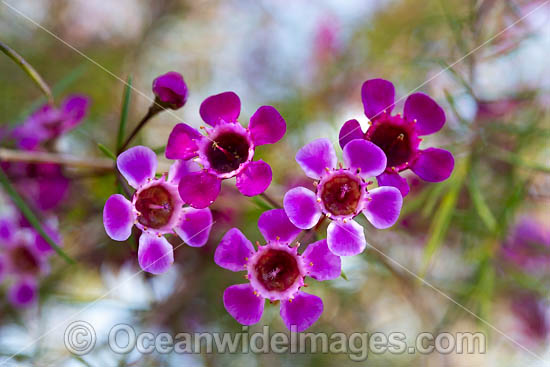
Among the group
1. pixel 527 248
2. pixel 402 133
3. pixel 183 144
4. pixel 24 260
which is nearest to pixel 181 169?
pixel 183 144

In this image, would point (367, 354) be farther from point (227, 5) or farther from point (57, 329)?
point (227, 5)

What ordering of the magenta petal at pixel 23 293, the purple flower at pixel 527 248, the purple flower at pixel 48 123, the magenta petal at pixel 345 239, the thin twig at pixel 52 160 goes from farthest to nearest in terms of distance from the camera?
the purple flower at pixel 527 248, the magenta petal at pixel 23 293, the purple flower at pixel 48 123, the thin twig at pixel 52 160, the magenta petal at pixel 345 239

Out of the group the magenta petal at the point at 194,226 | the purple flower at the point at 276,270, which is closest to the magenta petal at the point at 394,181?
the purple flower at the point at 276,270

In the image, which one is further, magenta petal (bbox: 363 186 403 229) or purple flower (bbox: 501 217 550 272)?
purple flower (bbox: 501 217 550 272)

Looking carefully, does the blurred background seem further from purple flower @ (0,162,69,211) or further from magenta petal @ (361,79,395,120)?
magenta petal @ (361,79,395,120)

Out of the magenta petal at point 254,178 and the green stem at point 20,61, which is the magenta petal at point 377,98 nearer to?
the magenta petal at point 254,178

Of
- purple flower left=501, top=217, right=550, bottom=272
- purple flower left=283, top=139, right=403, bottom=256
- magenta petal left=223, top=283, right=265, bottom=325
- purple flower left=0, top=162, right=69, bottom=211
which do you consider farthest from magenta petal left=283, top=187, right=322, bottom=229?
purple flower left=501, top=217, right=550, bottom=272

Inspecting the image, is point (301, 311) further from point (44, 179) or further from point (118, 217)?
point (44, 179)
